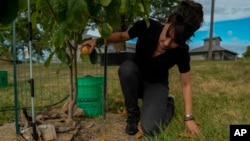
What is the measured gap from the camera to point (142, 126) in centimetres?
256

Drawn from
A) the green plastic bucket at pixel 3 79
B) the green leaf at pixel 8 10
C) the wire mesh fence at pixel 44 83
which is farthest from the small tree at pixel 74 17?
the green plastic bucket at pixel 3 79

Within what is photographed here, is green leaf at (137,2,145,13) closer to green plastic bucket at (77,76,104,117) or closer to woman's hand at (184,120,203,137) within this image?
woman's hand at (184,120,203,137)

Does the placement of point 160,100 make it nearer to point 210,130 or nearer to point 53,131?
point 210,130

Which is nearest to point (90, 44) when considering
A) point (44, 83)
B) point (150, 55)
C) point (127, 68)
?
point (127, 68)

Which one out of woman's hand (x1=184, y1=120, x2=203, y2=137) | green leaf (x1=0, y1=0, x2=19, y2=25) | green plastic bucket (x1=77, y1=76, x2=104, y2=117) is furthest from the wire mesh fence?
green leaf (x1=0, y1=0, x2=19, y2=25)

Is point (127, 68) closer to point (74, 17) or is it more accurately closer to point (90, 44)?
point (90, 44)

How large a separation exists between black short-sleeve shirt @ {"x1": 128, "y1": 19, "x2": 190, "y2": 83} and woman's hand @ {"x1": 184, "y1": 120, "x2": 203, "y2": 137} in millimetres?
420

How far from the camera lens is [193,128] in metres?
2.43

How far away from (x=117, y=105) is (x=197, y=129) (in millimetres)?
1168

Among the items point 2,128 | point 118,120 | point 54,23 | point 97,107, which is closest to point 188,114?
point 118,120

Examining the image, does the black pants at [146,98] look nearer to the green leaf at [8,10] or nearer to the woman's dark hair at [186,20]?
the woman's dark hair at [186,20]

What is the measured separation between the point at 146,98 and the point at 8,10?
7.37ft

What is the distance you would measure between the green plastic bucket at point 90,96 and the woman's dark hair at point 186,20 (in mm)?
952

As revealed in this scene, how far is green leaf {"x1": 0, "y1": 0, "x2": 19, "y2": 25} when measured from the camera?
59 centimetres
